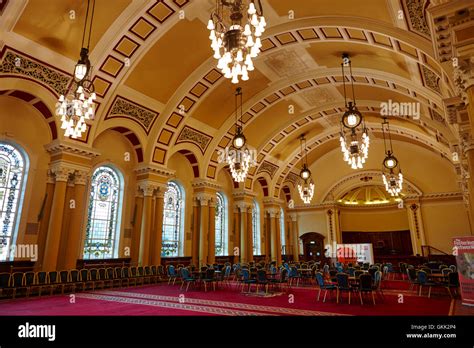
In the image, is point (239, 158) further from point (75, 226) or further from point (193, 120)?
point (75, 226)

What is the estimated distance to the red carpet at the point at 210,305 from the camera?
6406 mm

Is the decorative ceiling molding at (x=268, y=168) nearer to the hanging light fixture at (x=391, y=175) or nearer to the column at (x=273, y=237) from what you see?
the column at (x=273, y=237)

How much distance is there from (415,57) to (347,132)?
421 inches

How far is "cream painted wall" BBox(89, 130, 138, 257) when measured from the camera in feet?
38.9

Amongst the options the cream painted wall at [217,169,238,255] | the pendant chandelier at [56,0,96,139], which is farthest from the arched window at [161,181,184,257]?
the pendant chandelier at [56,0,96,139]

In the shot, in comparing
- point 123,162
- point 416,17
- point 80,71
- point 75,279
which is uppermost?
point 416,17

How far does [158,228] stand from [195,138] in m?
4.60

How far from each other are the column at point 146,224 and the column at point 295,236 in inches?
533

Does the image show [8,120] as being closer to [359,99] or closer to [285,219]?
[359,99]

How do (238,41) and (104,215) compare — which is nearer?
(238,41)

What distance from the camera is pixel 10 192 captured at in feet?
30.5

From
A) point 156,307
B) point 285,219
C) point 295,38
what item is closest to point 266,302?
point 156,307

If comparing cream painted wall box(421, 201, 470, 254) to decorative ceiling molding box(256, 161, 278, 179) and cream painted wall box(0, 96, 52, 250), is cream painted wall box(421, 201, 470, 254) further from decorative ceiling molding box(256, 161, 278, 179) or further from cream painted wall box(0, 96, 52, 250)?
cream painted wall box(0, 96, 52, 250)

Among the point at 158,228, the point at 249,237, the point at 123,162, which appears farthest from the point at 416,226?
the point at 123,162
